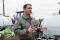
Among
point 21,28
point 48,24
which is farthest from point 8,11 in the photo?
point 48,24

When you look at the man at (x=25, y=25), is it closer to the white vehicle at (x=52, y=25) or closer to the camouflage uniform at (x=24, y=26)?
the camouflage uniform at (x=24, y=26)

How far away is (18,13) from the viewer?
110 inches

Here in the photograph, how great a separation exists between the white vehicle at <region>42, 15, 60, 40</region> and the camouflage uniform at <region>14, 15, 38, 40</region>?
0.54 ft

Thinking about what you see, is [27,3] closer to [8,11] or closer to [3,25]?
[8,11]

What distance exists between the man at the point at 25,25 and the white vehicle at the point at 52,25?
0.54ft

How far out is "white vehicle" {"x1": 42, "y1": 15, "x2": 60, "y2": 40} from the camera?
2676mm

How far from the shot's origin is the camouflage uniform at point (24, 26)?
268 cm

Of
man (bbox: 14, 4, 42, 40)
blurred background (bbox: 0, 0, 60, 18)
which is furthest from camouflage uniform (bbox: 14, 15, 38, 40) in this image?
blurred background (bbox: 0, 0, 60, 18)

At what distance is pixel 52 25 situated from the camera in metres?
2.71


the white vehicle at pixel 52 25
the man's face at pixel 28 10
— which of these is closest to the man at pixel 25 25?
the man's face at pixel 28 10

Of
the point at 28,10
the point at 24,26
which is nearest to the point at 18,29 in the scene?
the point at 24,26

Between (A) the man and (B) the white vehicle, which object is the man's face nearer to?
(A) the man

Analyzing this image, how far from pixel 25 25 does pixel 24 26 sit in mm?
20

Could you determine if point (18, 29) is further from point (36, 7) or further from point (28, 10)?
point (36, 7)
